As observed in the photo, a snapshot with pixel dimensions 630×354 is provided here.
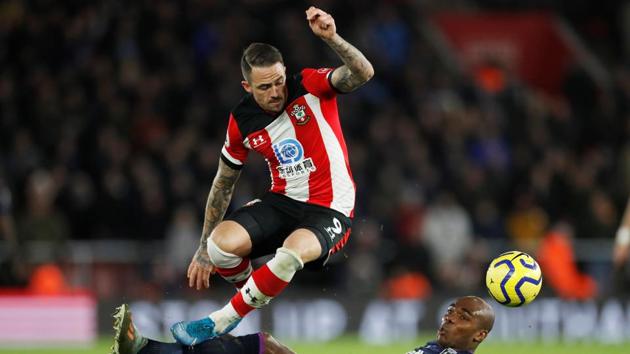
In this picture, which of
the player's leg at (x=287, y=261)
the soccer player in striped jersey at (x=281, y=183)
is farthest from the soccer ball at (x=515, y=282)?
the player's leg at (x=287, y=261)

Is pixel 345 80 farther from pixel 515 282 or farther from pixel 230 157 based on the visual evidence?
pixel 515 282

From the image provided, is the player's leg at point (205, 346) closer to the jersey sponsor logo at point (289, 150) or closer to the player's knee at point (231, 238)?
the player's knee at point (231, 238)

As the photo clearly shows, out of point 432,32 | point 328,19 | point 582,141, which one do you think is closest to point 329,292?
point 582,141

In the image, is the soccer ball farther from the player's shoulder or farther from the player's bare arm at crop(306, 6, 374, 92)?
the player's shoulder

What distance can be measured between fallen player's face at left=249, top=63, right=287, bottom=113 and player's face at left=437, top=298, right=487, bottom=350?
176 cm

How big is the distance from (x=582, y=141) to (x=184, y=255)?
6534 mm

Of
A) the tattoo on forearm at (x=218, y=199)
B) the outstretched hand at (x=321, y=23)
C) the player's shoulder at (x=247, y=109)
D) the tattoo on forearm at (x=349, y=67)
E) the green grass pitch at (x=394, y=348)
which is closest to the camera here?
the outstretched hand at (x=321, y=23)

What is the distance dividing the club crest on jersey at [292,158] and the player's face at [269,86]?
252 mm

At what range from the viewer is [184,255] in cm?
1558

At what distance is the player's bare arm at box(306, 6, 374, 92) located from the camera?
764cm

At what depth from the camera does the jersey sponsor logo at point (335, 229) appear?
8.23 m

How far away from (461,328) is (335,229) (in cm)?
109

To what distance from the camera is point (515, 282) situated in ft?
28.3

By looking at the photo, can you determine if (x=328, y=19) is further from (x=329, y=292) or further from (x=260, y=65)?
(x=329, y=292)
